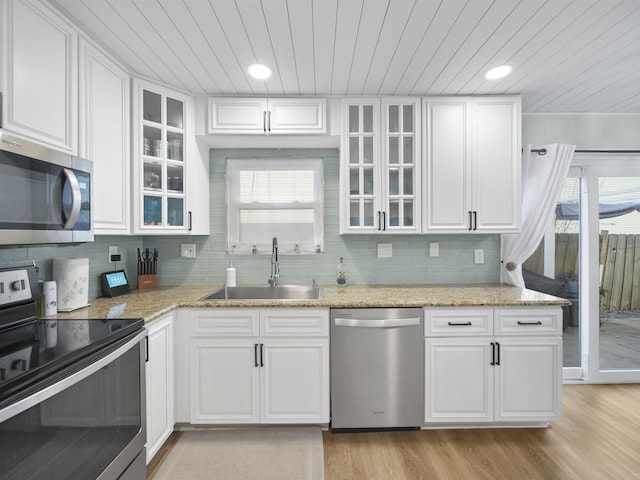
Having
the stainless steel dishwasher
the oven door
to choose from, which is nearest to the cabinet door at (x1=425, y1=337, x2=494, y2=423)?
the stainless steel dishwasher

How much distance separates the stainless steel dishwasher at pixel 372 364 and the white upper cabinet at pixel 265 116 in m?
1.38

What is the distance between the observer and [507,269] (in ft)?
9.19

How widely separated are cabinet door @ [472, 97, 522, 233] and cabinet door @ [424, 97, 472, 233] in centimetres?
7

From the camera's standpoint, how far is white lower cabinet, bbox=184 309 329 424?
6.97 feet

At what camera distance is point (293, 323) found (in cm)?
214

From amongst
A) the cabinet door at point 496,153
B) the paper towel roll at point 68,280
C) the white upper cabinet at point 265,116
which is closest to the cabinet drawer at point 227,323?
the paper towel roll at point 68,280

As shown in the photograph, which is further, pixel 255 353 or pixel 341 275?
pixel 341 275

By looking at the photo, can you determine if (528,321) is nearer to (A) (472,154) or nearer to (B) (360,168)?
(A) (472,154)

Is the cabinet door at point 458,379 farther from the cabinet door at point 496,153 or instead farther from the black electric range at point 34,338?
the black electric range at point 34,338

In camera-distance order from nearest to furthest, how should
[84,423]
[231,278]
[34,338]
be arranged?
1. [84,423]
2. [34,338]
3. [231,278]

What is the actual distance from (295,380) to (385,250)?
4.21 ft

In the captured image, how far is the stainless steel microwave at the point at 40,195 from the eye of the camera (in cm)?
116

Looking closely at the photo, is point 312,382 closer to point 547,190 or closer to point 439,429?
point 439,429

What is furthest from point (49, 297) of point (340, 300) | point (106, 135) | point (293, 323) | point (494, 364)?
point (494, 364)
